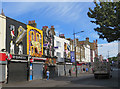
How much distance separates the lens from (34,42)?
98.7ft

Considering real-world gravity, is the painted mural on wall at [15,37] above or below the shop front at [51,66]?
above

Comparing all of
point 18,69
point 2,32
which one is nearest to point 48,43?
point 18,69

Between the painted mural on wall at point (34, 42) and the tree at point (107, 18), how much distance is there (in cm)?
1110

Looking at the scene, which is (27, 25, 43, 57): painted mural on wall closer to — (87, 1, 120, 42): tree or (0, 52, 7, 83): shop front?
(0, 52, 7, 83): shop front

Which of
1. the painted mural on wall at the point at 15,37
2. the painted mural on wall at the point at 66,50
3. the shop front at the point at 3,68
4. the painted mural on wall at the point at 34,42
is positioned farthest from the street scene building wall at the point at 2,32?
the painted mural on wall at the point at 66,50

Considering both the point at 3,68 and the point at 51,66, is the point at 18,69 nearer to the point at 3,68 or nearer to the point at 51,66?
the point at 3,68

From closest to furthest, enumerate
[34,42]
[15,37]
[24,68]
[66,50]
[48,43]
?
[15,37], [24,68], [34,42], [48,43], [66,50]

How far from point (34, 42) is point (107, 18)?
45.1ft

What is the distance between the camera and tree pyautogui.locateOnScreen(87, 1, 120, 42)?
69.5 feet

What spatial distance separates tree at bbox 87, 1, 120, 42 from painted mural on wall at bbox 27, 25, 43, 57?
437 inches

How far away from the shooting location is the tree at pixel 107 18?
21.2m

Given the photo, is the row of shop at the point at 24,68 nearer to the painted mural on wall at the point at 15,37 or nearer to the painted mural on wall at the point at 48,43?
the painted mural on wall at the point at 15,37

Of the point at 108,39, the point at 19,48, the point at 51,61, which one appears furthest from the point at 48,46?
the point at 108,39

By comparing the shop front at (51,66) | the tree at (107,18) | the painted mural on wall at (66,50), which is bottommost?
the shop front at (51,66)
